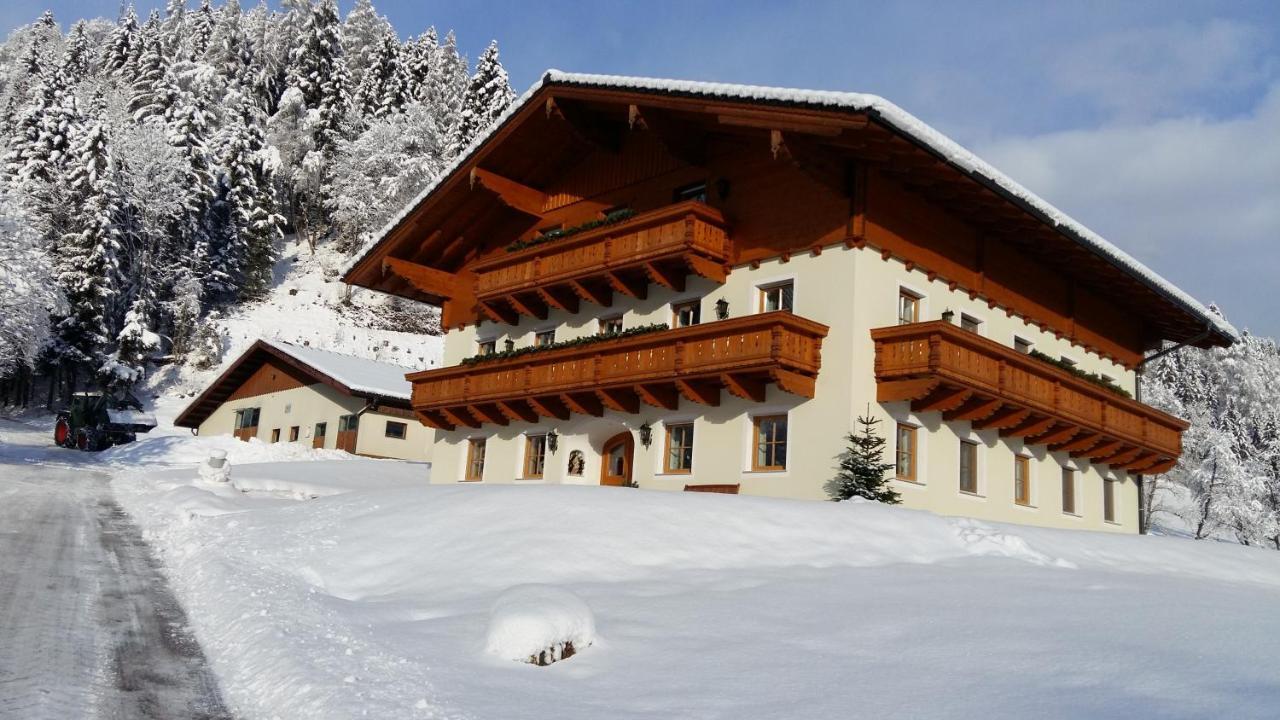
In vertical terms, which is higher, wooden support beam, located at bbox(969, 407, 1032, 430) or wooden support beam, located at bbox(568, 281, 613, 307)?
wooden support beam, located at bbox(568, 281, 613, 307)

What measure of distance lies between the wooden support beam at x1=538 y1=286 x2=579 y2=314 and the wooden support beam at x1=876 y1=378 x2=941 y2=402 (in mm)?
9862

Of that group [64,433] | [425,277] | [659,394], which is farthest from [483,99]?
[659,394]

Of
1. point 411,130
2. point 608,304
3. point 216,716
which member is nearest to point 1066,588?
point 216,716

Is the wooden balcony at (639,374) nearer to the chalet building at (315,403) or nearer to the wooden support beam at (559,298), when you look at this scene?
the wooden support beam at (559,298)

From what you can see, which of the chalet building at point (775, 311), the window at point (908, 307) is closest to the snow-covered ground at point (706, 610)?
the chalet building at point (775, 311)

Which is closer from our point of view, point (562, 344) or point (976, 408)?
point (976, 408)

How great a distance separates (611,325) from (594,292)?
3.68 feet

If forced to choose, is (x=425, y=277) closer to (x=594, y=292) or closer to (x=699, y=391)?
(x=594, y=292)

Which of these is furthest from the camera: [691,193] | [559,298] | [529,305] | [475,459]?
[475,459]

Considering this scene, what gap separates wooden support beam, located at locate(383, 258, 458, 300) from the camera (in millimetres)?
31406

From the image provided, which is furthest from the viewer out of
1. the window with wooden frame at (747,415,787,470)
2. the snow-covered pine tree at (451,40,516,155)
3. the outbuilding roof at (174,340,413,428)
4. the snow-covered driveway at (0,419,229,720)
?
the snow-covered pine tree at (451,40,516,155)

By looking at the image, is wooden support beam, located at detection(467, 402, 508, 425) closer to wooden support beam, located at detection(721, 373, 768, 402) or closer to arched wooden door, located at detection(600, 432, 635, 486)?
arched wooden door, located at detection(600, 432, 635, 486)

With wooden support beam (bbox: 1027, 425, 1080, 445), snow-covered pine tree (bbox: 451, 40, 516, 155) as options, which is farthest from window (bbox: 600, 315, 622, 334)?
snow-covered pine tree (bbox: 451, 40, 516, 155)

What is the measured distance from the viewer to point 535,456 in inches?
1107
